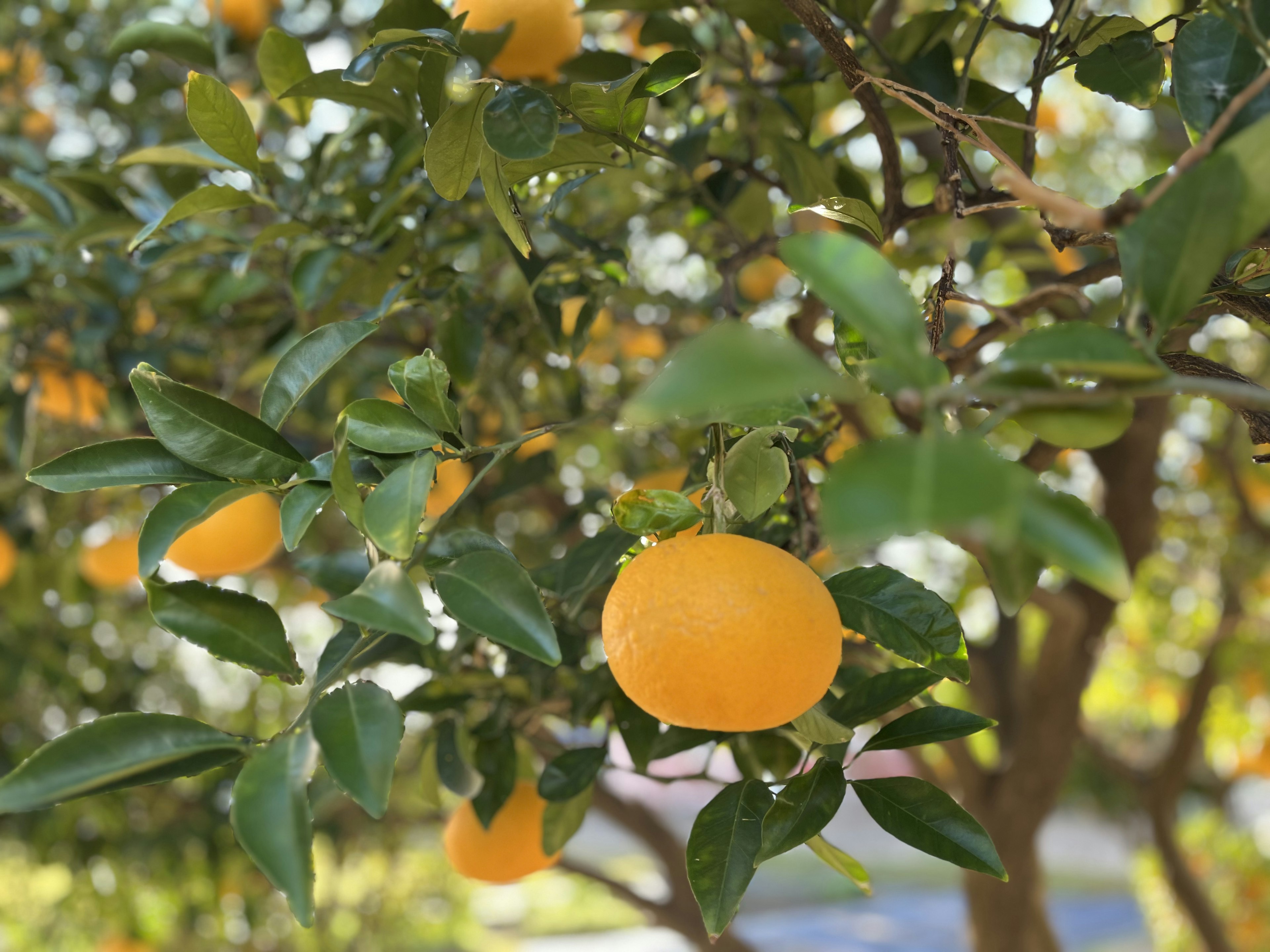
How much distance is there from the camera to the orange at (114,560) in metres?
1.64

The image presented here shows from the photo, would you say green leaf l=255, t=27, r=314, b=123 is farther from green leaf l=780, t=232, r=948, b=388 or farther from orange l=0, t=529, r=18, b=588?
orange l=0, t=529, r=18, b=588

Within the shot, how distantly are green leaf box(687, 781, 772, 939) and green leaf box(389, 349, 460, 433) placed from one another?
287 mm

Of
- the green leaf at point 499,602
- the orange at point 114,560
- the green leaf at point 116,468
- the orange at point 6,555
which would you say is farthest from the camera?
the orange at point 114,560

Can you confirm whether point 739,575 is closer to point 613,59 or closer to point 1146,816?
point 613,59

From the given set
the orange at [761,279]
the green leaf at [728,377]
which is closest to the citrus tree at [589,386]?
the green leaf at [728,377]

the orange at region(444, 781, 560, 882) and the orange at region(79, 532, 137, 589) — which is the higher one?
the orange at region(444, 781, 560, 882)

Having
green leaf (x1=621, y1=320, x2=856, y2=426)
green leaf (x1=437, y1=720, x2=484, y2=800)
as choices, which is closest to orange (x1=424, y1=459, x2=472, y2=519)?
green leaf (x1=437, y1=720, x2=484, y2=800)

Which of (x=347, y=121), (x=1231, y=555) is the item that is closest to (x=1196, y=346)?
(x=1231, y=555)

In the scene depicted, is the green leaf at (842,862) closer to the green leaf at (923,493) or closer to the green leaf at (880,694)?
the green leaf at (880,694)

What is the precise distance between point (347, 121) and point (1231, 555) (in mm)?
2448

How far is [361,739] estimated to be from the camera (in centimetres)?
45

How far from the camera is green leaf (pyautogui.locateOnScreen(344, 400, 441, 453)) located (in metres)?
0.57

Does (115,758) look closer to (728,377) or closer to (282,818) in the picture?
(282,818)

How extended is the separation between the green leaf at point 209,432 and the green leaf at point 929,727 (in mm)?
417
